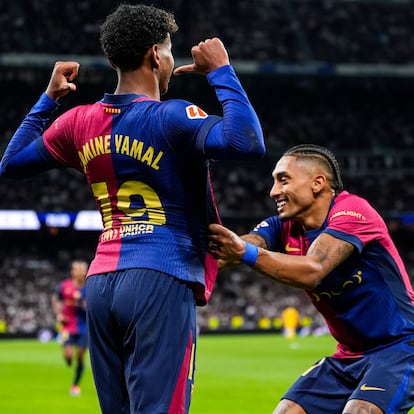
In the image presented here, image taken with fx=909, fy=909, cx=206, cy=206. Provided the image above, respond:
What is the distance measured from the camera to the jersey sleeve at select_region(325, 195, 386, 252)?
4.86m

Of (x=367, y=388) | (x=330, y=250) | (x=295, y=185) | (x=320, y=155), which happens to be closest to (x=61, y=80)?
(x=295, y=185)

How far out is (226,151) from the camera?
145 inches

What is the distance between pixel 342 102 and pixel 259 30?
5870mm

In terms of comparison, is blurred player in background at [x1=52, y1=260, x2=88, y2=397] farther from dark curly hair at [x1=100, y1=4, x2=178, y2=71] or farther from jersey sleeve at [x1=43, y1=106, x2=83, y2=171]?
dark curly hair at [x1=100, y1=4, x2=178, y2=71]

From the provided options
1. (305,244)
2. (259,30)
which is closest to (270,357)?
(305,244)

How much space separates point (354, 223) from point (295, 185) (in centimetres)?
39

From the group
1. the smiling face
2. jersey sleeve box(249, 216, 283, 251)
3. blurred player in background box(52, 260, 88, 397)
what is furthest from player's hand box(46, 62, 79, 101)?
blurred player in background box(52, 260, 88, 397)

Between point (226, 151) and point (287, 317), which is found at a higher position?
point (226, 151)

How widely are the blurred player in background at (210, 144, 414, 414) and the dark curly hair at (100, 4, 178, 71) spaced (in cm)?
130

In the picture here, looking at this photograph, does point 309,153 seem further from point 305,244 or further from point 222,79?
point 222,79

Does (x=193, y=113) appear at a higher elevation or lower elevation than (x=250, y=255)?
higher

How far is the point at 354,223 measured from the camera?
493 cm

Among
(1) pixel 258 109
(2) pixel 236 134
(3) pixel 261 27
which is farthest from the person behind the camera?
(1) pixel 258 109

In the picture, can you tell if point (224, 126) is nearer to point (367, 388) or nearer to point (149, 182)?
point (149, 182)
